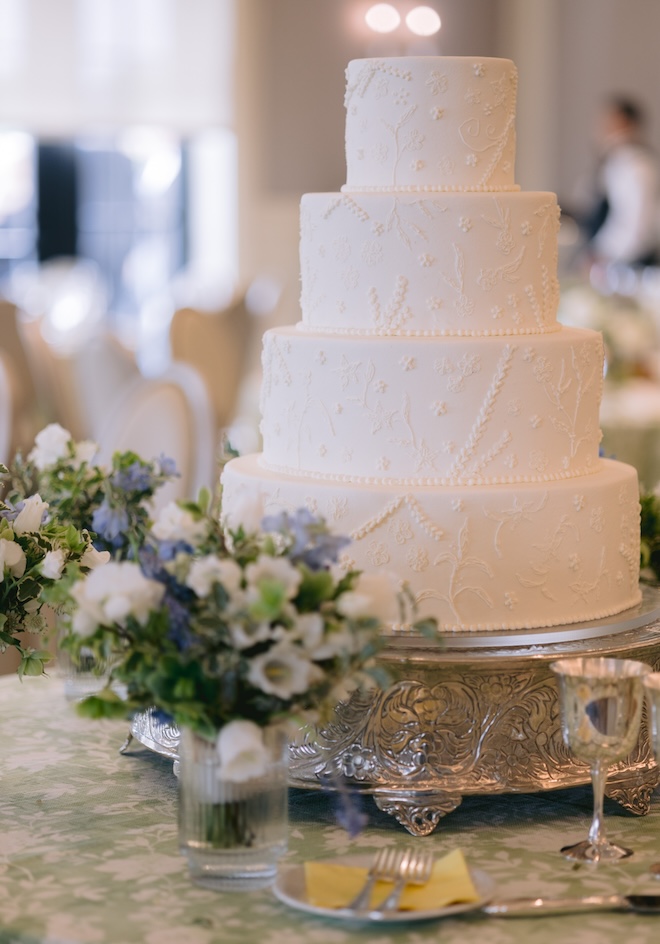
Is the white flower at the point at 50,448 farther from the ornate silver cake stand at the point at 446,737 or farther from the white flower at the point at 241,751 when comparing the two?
the white flower at the point at 241,751

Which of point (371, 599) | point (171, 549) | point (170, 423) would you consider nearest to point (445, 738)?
point (371, 599)

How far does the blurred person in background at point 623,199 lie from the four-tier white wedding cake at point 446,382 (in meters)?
8.73

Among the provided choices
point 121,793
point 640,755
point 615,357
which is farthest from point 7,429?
point 615,357

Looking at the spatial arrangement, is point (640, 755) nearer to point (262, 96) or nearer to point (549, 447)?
point (549, 447)

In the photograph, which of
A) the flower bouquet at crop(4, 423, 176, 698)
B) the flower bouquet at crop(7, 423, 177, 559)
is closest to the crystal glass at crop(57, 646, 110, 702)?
the flower bouquet at crop(4, 423, 176, 698)

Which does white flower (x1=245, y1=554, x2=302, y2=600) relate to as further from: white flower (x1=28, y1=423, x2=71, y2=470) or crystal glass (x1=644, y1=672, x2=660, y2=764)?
white flower (x1=28, y1=423, x2=71, y2=470)

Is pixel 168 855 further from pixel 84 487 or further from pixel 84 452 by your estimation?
pixel 84 452

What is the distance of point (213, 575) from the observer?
1.81 m

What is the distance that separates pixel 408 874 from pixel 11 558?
0.76 m

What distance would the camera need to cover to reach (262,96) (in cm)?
1089

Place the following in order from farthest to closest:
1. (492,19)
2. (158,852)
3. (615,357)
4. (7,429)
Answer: (492,19)
(615,357)
(7,429)
(158,852)

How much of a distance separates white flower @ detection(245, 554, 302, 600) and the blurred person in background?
958 centimetres

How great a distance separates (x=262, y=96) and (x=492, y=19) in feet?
8.70

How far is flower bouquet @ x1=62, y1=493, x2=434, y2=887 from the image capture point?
1.81 metres
